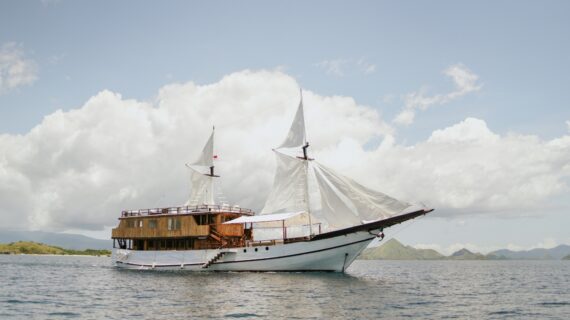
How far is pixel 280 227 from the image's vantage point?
43.9 metres

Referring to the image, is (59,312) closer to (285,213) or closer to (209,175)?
(285,213)

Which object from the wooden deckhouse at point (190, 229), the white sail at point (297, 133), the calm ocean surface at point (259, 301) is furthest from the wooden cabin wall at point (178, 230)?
the calm ocean surface at point (259, 301)

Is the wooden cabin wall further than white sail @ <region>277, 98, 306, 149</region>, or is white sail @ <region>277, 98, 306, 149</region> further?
white sail @ <region>277, 98, 306, 149</region>

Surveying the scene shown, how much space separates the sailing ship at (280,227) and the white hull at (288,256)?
0.09m

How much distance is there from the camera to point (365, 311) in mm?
21609

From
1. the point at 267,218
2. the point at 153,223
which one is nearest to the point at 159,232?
the point at 153,223

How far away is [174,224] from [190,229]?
2.38 meters

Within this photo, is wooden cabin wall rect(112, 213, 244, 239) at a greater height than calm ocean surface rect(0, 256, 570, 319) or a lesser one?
greater

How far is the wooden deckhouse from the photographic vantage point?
44906mm

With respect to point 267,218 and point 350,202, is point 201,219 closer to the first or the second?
point 267,218

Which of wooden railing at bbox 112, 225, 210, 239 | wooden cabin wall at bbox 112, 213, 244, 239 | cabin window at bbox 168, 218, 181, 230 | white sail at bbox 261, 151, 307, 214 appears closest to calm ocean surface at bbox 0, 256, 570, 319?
wooden railing at bbox 112, 225, 210, 239

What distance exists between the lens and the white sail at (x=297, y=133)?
46250mm

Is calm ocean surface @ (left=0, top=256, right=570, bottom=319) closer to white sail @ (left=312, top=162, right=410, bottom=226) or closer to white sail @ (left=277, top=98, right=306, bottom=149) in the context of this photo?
white sail @ (left=312, top=162, right=410, bottom=226)

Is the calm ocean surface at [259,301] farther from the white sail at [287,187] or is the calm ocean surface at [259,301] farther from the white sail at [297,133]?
the white sail at [297,133]
